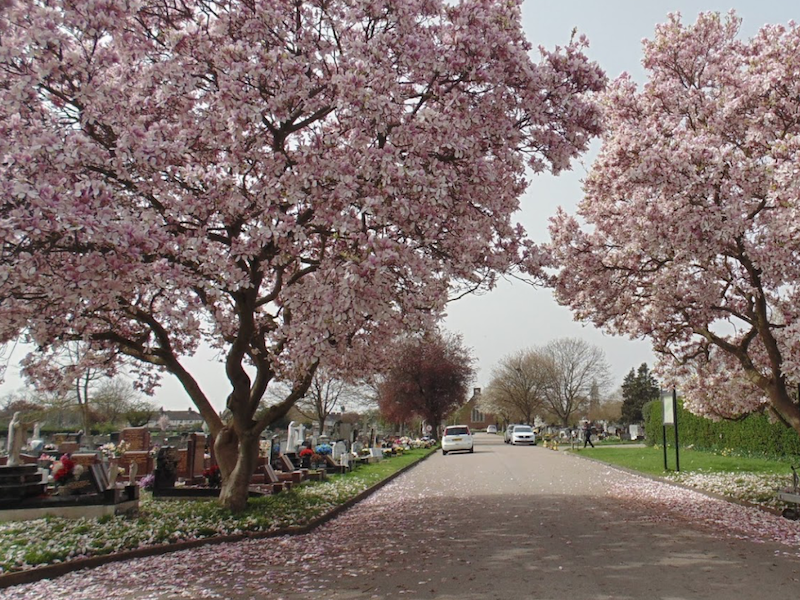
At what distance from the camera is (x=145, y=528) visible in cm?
980

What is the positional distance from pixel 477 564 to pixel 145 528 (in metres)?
4.88

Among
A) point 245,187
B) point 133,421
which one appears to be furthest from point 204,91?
point 133,421

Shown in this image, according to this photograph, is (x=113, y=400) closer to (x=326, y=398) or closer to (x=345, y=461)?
(x=326, y=398)

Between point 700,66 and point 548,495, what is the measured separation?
31.4 feet

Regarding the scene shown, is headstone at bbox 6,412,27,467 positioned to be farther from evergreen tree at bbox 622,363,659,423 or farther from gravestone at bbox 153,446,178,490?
evergreen tree at bbox 622,363,659,423

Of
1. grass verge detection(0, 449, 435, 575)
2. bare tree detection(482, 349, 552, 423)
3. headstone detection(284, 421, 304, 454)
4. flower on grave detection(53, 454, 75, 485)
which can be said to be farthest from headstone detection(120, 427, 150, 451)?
bare tree detection(482, 349, 552, 423)

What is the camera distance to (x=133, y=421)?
6638 cm

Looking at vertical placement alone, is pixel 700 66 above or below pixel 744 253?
above

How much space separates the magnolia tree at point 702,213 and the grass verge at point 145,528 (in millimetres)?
6999

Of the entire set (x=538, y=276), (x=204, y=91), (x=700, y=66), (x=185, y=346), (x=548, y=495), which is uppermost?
(x=700, y=66)

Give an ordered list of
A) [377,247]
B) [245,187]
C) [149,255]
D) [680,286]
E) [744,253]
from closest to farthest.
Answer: [377,247]
[149,255]
[245,187]
[744,253]
[680,286]

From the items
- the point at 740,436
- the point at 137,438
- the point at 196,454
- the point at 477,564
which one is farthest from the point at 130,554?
the point at 740,436

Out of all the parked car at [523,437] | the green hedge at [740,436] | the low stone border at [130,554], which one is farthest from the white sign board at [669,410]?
the parked car at [523,437]

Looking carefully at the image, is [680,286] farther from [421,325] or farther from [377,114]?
[377,114]
